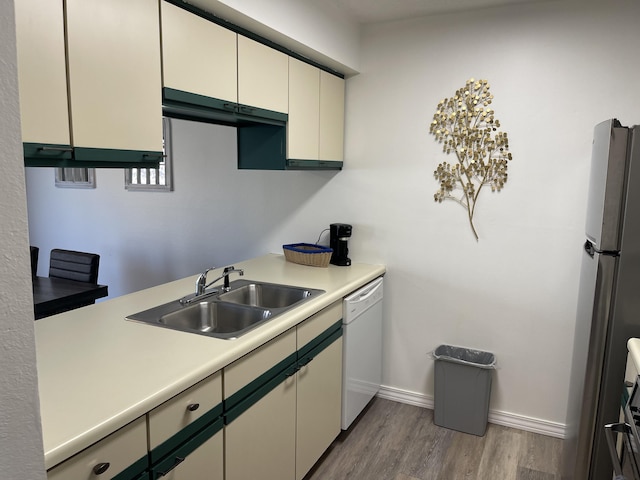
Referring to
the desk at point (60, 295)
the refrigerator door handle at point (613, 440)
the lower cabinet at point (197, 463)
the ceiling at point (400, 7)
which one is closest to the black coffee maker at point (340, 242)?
the ceiling at point (400, 7)

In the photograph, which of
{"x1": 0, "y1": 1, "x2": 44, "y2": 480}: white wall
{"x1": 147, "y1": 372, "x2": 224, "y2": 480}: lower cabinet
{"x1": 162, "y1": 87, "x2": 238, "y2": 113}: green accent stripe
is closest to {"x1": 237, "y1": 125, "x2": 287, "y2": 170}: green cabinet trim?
{"x1": 162, "y1": 87, "x2": 238, "y2": 113}: green accent stripe

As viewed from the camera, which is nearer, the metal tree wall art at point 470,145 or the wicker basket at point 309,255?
the metal tree wall art at point 470,145

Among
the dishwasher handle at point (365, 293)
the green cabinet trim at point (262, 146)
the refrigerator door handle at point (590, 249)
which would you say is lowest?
the dishwasher handle at point (365, 293)

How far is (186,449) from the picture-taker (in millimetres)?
1467

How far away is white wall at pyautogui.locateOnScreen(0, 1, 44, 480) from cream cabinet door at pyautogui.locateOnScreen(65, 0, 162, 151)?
99 cm

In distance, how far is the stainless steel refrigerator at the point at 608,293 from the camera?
1740mm

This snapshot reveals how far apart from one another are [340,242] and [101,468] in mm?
2085

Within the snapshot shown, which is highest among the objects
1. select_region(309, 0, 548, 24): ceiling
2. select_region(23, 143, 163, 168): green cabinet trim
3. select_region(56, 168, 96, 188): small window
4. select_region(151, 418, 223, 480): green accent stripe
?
select_region(309, 0, 548, 24): ceiling

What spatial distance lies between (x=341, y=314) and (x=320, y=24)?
153 cm

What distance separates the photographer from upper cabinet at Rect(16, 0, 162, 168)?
136 centimetres

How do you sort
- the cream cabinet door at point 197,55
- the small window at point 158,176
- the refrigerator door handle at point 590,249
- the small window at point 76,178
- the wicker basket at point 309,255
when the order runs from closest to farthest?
1. the cream cabinet door at point 197,55
2. the refrigerator door handle at point 590,249
3. the wicker basket at point 309,255
4. the small window at point 158,176
5. the small window at point 76,178

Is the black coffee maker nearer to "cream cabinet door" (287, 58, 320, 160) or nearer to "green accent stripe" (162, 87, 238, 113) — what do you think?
"cream cabinet door" (287, 58, 320, 160)

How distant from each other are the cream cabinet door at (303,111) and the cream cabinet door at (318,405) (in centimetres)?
106

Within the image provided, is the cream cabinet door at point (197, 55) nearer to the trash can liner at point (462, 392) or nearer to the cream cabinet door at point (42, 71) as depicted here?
the cream cabinet door at point (42, 71)
